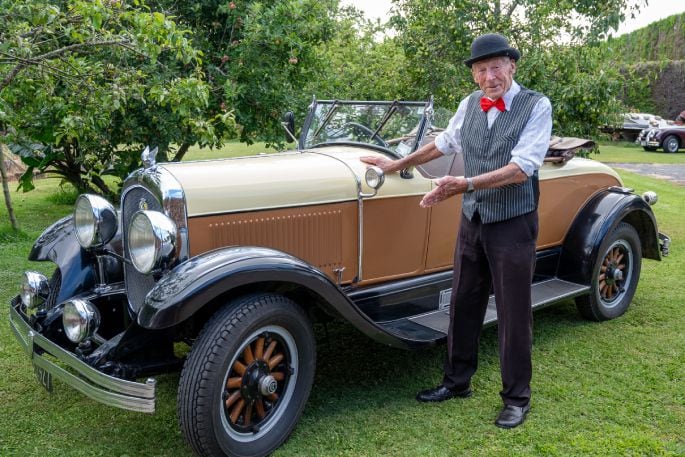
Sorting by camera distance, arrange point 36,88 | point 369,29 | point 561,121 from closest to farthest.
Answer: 1. point 36,88
2. point 561,121
3. point 369,29

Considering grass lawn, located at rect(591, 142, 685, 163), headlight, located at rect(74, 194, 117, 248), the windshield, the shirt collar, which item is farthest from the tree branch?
grass lawn, located at rect(591, 142, 685, 163)

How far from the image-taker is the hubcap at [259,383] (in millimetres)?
2885

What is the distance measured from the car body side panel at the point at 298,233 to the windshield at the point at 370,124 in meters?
0.69

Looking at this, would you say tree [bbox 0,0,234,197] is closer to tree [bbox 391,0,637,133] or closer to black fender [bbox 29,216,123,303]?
black fender [bbox 29,216,123,303]

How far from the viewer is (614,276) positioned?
4.83 m

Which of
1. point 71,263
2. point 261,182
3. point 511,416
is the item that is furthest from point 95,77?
point 511,416

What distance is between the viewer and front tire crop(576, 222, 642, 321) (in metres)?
4.69

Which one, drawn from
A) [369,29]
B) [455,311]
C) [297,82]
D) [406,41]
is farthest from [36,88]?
[369,29]

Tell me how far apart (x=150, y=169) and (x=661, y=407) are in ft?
9.88

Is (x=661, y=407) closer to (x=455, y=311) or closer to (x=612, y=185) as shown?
(x=455, y=311)

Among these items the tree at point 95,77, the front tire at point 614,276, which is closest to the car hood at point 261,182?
the tree at point 95,77

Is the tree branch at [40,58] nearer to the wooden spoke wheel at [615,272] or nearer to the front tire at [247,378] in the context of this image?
the front tire at [247,378]

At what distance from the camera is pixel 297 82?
8344 millimetres

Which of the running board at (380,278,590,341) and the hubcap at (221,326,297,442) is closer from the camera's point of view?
the hubcap at (221,326,297,442)
